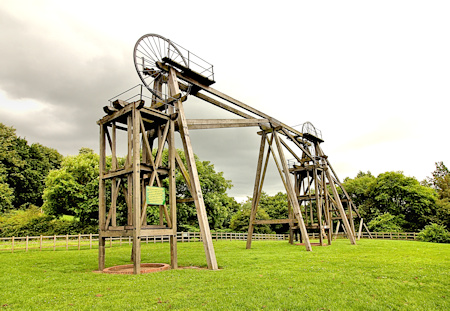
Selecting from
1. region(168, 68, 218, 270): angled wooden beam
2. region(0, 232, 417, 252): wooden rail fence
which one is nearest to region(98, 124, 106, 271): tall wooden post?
region(168, 68, 218, 270): angled wooden beam

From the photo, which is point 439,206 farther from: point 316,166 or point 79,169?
point 79,169

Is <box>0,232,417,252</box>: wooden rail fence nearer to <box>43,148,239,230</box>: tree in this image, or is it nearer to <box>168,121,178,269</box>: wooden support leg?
<box>43,148,239,230</box>: tree

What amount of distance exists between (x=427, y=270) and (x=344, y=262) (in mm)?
2785

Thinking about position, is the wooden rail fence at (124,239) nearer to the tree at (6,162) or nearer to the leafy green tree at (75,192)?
the leafy green tree at (75,192)

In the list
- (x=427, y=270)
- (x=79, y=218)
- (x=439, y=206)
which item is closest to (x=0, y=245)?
(x=79, y=218)

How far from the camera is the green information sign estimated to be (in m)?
11.5

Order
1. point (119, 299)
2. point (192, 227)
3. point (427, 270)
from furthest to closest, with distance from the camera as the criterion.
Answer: point (192, 227)
point (427, 270)
point (119, 299)

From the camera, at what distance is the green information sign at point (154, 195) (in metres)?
11.5

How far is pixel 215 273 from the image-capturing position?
10.0 metres

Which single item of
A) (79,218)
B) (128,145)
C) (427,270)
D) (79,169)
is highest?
(79,169)

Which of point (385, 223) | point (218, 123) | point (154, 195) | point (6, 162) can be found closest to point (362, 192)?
point (385, 223)

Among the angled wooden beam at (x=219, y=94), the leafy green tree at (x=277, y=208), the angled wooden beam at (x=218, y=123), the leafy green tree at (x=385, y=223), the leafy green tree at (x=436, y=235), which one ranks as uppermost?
the angled wooden beam at (x=219, y=94)

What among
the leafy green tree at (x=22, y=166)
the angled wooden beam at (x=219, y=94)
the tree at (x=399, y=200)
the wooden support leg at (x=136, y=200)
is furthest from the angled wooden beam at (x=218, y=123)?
the leafy green tree at (x=22, y=166)

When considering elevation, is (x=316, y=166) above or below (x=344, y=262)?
above
